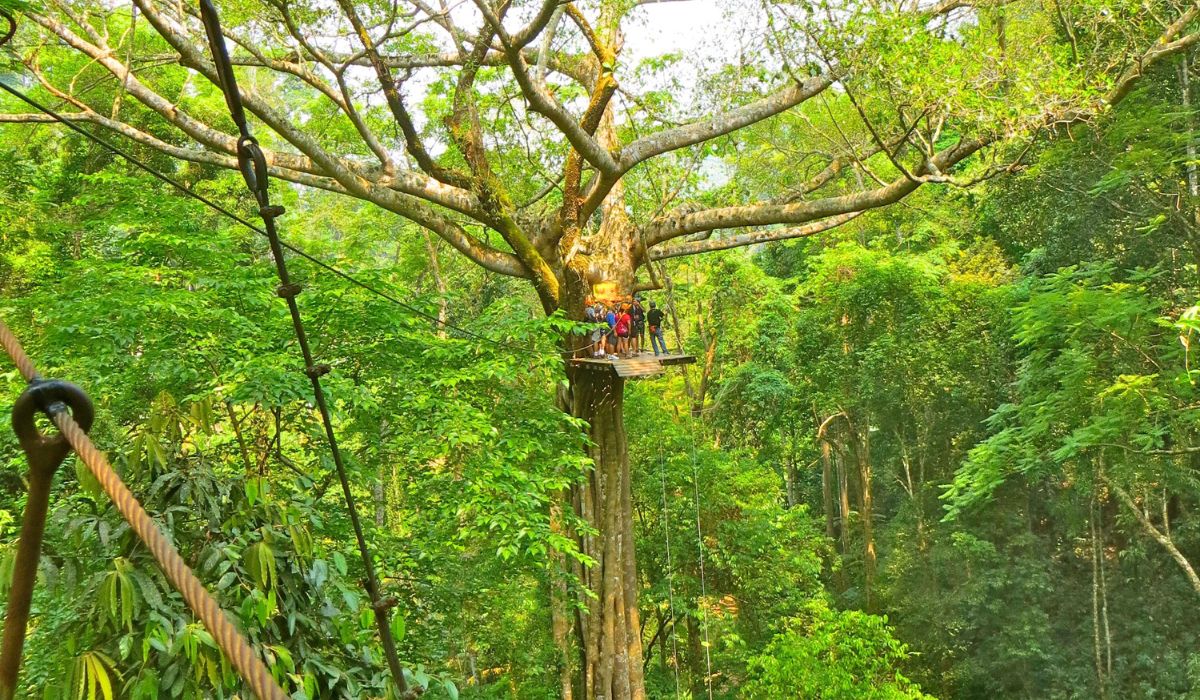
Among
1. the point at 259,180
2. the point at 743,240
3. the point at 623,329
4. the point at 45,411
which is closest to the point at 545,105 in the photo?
the point at 623,329

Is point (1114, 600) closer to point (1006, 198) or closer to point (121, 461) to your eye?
point (1006, 198)

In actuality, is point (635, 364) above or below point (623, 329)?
below

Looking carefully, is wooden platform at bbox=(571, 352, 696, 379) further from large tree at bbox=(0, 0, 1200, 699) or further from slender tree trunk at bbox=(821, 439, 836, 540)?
slender tree trunk at bbox=(821, 439, 836, 540)

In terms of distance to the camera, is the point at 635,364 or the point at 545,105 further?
the point at 635,364

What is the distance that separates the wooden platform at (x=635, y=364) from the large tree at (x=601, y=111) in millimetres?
660

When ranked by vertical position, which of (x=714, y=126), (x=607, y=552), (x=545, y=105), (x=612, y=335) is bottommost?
(x=607, y=552)

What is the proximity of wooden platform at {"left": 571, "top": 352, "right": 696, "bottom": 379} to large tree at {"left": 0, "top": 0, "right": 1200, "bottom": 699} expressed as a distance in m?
0.66

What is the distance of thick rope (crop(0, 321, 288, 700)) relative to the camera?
546 millimetres

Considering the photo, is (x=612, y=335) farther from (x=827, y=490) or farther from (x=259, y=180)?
(x=827, y=490)

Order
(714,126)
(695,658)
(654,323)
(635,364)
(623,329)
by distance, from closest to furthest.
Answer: (714,126) < (635,364) < (623,329) < (654,323) < (695,658)

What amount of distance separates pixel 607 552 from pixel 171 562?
6880 millimetres

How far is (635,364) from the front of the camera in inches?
254

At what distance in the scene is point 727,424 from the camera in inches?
582

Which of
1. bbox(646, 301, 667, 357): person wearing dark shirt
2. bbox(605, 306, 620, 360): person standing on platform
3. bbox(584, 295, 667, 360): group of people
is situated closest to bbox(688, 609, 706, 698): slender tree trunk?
bbox(646, 301, 667, 357): person wearing dark shirt
